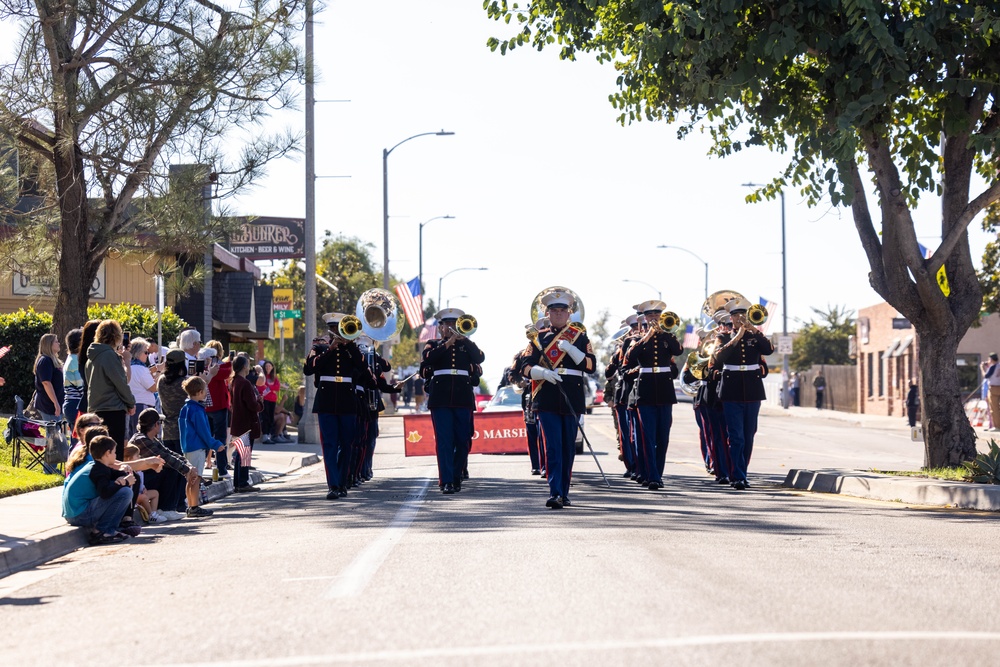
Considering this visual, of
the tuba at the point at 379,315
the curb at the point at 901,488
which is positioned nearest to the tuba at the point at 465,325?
the tuba at the point at 379,315

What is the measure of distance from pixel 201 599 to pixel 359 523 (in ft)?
13.1

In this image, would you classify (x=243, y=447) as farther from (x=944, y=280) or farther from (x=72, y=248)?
(x=944, y=280)

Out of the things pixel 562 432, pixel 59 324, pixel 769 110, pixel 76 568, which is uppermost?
pixel 769 110

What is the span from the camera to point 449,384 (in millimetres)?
15570

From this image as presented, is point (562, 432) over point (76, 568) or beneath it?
over

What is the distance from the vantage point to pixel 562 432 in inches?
536

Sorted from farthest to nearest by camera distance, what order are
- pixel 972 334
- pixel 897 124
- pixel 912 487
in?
pixel 972 334, pixel 897 124, pixel 912 487

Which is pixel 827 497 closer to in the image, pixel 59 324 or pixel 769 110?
pixel 769 110

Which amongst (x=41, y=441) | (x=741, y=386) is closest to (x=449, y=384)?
(x=741, y=386)

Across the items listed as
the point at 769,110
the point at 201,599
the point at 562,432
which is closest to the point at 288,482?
the point at 562,432

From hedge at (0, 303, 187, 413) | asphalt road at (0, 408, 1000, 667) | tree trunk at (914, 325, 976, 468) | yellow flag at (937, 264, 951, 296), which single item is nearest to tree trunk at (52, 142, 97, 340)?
asphalt road at (0, 408, 1000, 667)

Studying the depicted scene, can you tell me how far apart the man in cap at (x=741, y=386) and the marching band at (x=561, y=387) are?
12 mm

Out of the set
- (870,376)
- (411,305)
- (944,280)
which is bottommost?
(870,376)

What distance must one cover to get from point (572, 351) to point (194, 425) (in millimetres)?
4250
